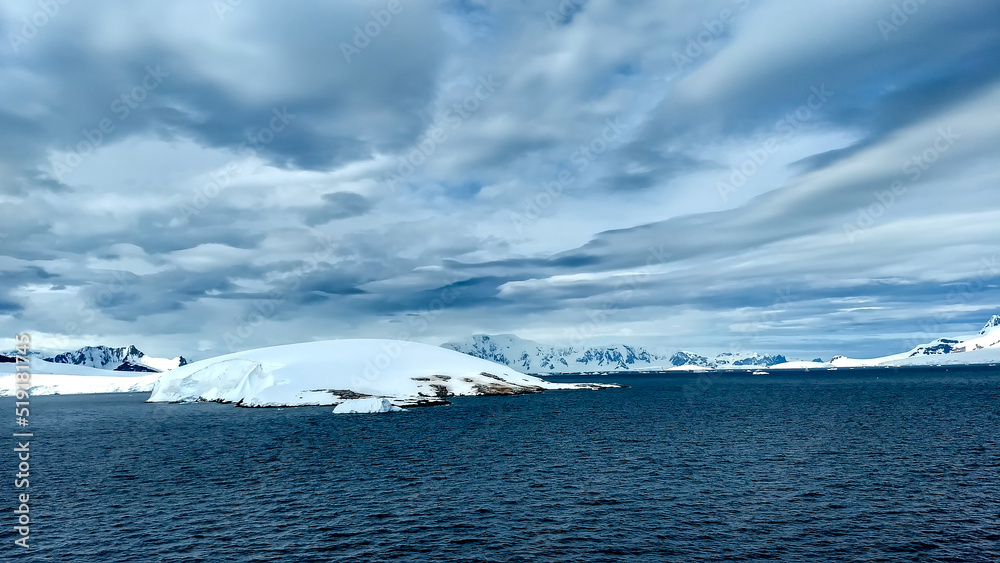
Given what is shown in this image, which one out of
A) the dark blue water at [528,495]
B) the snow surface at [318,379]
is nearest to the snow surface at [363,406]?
the snow surface at [318,379]

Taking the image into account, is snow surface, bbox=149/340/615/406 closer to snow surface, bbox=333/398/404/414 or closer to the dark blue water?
snow surface, bbox=333/398/404/414

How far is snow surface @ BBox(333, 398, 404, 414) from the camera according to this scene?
5079 inches

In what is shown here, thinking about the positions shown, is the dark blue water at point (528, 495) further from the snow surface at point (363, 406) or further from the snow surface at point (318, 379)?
the snow surface at point (318, 379)

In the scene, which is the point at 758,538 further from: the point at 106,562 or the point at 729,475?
the point at 106,562

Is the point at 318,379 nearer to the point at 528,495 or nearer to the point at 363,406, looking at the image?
the point at 363,406

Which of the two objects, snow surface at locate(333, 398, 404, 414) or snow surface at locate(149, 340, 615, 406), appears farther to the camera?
snow surface at locate(149, 340, 615, 406)

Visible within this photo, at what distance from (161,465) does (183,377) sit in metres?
153

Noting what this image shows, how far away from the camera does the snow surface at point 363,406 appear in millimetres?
129000

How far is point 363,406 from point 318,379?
40.5m

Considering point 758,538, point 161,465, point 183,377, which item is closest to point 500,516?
point 758,538

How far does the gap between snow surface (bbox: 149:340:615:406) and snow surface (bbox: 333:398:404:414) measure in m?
21.5

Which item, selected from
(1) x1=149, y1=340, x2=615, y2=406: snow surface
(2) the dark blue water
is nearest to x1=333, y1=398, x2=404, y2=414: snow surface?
(1) x1=149, y1=340, x2=615, y2=406: snow surface

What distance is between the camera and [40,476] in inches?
2271

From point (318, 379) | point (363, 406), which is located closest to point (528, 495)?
point (363, 406)
